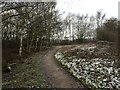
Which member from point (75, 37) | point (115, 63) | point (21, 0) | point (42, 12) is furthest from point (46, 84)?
point (75, 37)

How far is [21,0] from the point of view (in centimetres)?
1744

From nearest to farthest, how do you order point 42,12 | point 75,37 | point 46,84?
1. point 46,84
2. point 42,12
3. point 75,37

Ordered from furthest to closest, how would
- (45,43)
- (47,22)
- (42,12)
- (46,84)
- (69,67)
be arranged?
(45,43) < (47,22) < (42,12) < (69,67) < (46,84)

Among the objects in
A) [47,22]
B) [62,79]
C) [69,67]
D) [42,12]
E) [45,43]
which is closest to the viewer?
[62,79]

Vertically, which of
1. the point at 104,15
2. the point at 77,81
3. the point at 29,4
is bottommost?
the point at 77,81

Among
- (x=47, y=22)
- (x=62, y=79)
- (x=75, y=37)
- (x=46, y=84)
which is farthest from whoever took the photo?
(x=75, y=37)

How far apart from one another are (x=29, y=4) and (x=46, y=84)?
255 inches

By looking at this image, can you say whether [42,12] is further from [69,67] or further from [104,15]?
[104,15]

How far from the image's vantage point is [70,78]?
17.6m

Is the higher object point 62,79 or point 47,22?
point 47,22

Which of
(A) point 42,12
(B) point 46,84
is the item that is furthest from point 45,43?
(B) point 46,84

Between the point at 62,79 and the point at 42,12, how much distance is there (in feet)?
76.6

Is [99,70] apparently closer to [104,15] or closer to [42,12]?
[42,12]

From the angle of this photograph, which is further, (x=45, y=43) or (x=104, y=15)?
(x=104, y=15)
